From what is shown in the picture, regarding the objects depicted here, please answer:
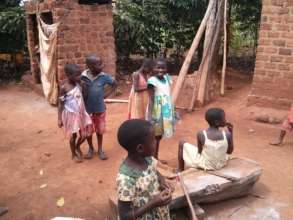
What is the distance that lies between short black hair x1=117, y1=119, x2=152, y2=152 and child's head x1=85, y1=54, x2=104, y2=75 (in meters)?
2.51

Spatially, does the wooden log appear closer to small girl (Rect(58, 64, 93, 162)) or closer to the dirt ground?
the dirt ground

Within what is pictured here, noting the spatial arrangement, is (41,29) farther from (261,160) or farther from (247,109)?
(261,160)

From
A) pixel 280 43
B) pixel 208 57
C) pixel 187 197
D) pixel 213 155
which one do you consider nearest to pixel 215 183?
pixel 213 155

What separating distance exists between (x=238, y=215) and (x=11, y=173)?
2.84m

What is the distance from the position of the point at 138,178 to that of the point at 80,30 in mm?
6342

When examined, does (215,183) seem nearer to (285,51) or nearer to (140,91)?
(140,91)

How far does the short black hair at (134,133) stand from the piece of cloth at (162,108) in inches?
81.3

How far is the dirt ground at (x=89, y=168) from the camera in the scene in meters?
3.49

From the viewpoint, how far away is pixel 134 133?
75.9 inches

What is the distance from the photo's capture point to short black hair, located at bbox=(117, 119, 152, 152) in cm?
193

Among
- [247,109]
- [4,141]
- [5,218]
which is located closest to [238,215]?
[5,218]

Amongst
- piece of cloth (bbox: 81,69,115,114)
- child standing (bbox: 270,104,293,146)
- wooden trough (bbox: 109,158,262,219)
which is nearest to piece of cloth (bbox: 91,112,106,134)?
piece of cloth (bbox: 81,69,115,114)

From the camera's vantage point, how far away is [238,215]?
3.29 metres

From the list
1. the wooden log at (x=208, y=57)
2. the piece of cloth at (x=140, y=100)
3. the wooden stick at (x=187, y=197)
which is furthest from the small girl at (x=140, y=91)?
the wooden log at (x=208, y=57)
